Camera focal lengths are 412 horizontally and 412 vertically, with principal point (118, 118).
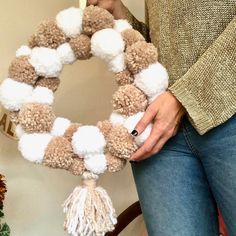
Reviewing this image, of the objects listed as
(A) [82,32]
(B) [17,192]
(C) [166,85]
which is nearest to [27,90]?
(A) [82,32]

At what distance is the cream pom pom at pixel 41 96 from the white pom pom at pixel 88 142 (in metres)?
0.10

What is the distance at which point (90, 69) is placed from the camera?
4.69 ft

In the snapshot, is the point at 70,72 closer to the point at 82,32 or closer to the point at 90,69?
the point at 90,69

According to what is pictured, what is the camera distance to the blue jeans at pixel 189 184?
77cm

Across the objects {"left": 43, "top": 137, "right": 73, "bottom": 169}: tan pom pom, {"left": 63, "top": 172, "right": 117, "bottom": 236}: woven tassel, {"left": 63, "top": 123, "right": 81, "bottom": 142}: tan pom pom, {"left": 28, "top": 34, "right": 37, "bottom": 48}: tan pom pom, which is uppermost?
{"left": 28, "top": 34, "right": 37, "bottom": 48}: tan pom pom

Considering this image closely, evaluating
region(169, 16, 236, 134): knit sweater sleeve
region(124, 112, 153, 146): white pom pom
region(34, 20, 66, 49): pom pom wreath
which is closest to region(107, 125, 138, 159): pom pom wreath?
region(124, 112, 153, 146): white pom pom

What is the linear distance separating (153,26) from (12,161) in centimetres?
72

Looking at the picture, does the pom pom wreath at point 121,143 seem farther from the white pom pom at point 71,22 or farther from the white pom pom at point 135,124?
the white pom pom at point 71,22

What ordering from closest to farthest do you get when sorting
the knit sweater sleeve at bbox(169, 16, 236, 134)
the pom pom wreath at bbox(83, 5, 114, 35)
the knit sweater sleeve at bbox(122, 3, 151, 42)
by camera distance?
the knit sweater sleeve at bbox(169, 16, 236, 134) < the pom pom wreath at bbox(83, 5, 114, 35) < the knit sweater sleeve at bbox(122, 3, 151, 42)

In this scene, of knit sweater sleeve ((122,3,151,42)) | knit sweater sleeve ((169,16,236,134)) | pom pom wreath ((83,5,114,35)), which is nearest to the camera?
knit sweater sleeve ((169,16,236,134))

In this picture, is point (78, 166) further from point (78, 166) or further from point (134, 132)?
point (134, 132)

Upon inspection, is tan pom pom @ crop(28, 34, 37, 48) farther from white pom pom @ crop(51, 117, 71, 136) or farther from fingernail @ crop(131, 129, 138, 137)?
fingernail @ crop(131, 129, 138, 137)

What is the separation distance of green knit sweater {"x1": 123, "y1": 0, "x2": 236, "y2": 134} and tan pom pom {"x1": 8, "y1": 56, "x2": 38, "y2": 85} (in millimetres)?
277

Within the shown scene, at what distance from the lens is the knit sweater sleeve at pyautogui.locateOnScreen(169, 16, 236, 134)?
717mm
